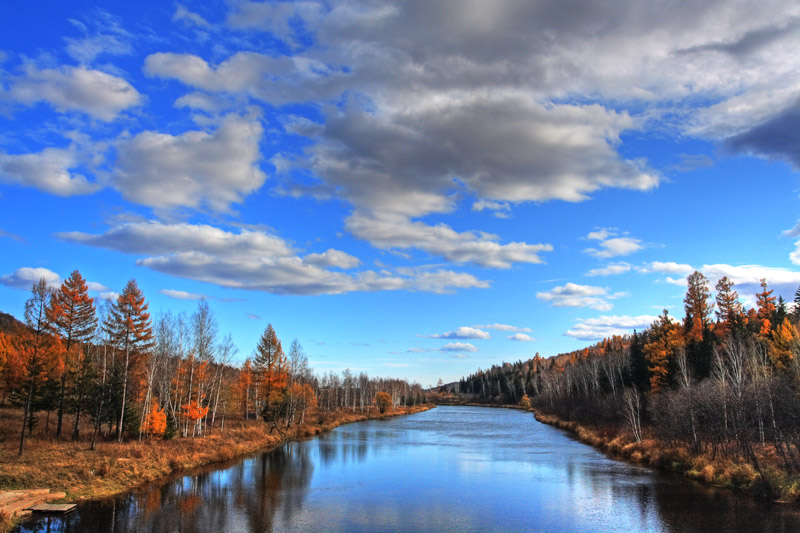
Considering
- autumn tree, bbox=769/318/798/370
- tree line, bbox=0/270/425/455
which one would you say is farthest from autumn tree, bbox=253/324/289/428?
autumn tree, bbox=769/318/798/370

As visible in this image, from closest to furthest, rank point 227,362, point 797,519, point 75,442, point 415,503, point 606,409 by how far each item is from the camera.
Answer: point 797,519 < point 415,503 < point 75,442 < point 227,362 < point 606,409

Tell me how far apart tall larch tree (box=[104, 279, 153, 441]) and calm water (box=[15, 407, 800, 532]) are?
41.2ft

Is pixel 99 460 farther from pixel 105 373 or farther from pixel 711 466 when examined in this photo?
pixel 711 466

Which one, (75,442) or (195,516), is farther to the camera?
(75,442)

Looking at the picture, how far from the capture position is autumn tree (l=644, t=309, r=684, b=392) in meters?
59.5

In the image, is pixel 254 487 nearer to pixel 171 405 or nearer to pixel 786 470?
pixel 171 405

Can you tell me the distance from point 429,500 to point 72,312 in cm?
3329

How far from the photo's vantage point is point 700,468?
3262 centimetres

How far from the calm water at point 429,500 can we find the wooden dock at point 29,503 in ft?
3.21

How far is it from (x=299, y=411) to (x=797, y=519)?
66.4 metres

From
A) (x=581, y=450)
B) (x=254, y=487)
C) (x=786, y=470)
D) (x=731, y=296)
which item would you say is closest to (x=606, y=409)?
(x=581, y=450)

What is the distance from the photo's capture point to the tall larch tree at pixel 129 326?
40.0m

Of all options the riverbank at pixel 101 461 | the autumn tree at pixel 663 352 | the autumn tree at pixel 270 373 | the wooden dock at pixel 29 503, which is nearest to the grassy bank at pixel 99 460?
the riverbank at pixel 101 461

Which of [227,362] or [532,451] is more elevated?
[227,362]
